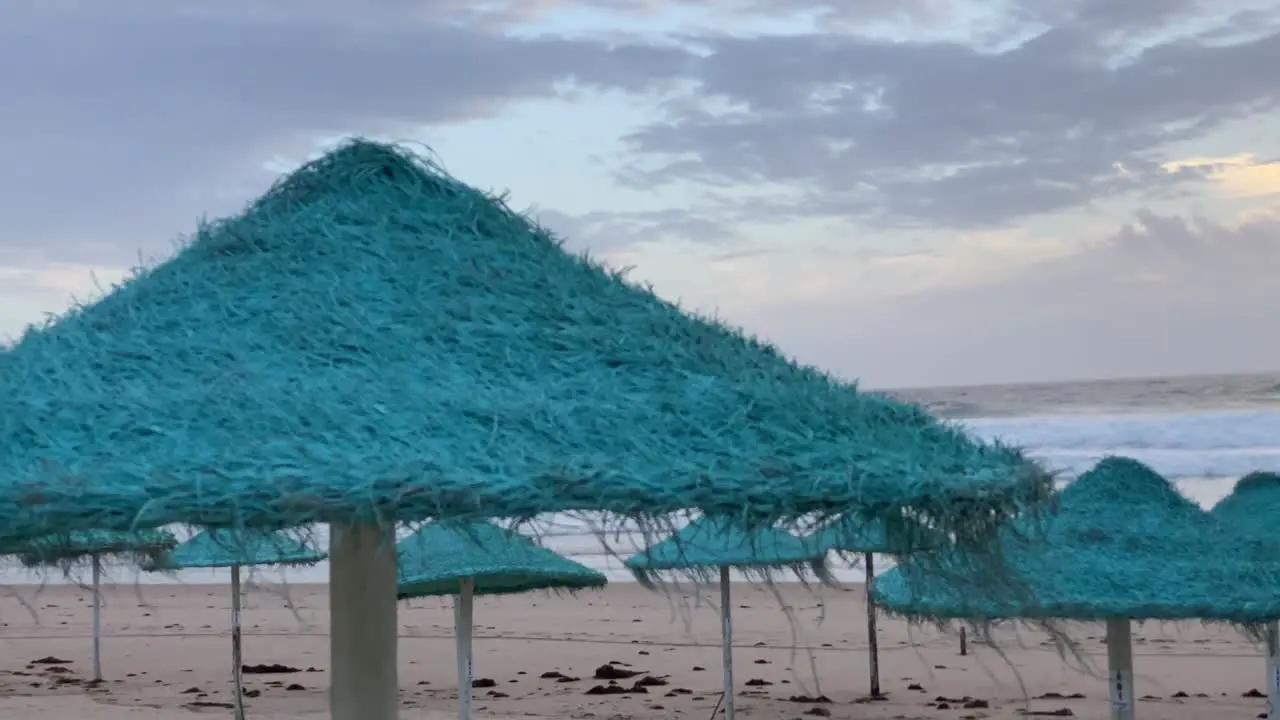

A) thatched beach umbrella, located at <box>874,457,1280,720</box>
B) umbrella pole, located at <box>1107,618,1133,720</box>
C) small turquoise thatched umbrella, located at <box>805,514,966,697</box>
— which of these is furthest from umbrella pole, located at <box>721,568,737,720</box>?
small turquoise thatched umbrella, located at <box>805,514,966,697</box>

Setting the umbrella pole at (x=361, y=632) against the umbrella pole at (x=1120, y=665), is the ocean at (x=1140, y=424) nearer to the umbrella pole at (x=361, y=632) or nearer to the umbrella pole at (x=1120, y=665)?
the umbrella pole at (x=1120, y=665)

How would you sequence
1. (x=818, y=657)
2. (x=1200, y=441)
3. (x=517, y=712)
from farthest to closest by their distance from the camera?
(x=1200, y=441), (x=818, y=657), (x=517, y=712)

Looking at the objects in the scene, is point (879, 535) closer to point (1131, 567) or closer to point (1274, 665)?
point (1131, 567)

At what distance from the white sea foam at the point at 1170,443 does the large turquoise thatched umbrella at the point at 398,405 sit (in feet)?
63.3

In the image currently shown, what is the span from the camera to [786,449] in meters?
2.77

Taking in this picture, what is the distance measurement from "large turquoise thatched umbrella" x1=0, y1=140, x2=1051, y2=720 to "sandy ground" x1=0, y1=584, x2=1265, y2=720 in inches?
170

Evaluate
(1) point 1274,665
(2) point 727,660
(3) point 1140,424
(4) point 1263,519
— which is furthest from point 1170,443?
(1) point 1274,665

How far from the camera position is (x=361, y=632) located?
135 inches

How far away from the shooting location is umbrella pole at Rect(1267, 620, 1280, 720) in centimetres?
670

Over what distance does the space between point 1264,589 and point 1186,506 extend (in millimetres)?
A: 472

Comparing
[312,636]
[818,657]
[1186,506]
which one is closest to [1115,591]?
[1186,506]

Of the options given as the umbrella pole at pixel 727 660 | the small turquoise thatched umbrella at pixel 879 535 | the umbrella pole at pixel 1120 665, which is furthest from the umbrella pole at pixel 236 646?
the small turquoise thatched umbrella at pixel 879 535

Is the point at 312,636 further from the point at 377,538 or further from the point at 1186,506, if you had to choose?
the point at 377,538

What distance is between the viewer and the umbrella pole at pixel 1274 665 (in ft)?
22.0
